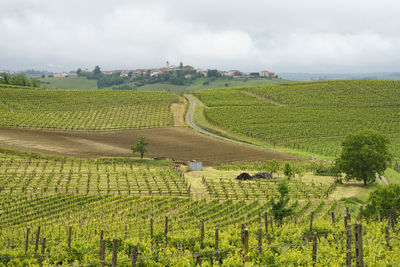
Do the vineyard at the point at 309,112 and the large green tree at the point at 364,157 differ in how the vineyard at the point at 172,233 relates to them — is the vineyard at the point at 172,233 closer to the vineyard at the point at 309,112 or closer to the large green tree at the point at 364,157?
the large green tree at the point at 364,157

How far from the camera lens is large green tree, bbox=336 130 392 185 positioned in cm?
5078

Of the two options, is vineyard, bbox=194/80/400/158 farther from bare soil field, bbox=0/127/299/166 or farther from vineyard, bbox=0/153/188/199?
vineyard, bbox=0/153/188/199

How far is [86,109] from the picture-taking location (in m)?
110

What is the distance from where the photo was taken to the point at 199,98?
13462 cm

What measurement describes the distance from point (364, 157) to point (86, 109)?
79.3 m

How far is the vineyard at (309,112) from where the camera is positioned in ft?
301

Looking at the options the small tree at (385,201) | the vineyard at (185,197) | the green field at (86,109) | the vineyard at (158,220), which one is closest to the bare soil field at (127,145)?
the vineyard at (185,197)

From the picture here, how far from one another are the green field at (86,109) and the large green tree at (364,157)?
5292 cm

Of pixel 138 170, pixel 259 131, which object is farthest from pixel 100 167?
pixel 259 131

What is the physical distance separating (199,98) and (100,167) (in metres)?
80.1

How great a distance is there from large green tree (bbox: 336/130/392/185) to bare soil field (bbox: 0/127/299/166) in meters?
20.7

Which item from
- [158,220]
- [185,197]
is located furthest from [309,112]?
[158,220]

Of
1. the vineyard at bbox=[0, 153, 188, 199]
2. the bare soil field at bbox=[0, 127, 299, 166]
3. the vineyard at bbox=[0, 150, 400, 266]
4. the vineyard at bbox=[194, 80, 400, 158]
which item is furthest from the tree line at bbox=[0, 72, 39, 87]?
the vineyard at bbox=[0, 153, 188, 199]

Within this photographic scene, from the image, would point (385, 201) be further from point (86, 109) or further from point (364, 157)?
point (86, 109)
